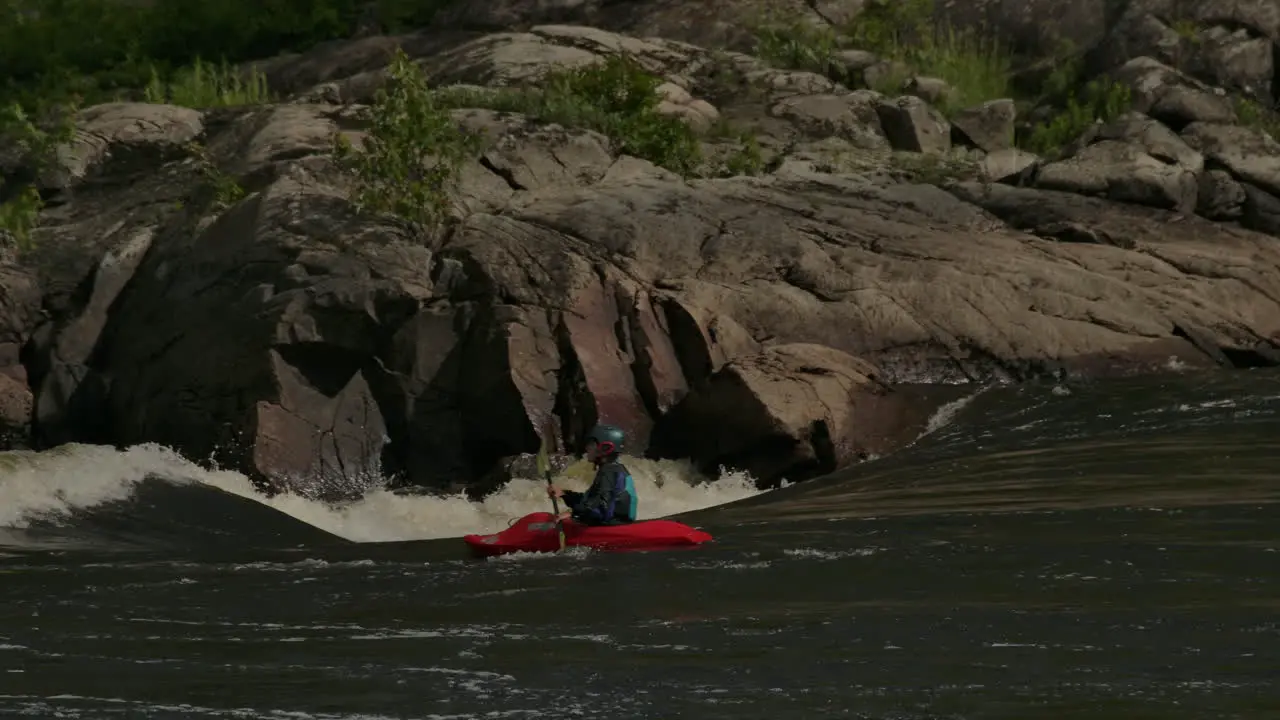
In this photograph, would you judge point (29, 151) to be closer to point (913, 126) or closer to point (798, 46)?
point (798, 46)

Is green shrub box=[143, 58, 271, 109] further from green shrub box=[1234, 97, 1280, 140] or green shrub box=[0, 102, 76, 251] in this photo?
green shrub box=[1234, 97, 1280, 140]

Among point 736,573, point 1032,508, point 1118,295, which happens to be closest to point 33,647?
point 736,573

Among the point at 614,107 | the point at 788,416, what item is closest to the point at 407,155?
the point at 614,107

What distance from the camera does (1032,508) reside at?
1213 cm

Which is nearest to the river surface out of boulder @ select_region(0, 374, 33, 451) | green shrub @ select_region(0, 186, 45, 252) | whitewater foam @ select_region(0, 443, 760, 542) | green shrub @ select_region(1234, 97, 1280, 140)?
whitewater foam @ select_region(0, 443, 760, 542)

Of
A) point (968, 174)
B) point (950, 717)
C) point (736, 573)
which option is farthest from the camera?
point (968, 174)

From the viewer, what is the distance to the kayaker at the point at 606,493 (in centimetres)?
1226

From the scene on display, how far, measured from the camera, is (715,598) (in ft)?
31.5

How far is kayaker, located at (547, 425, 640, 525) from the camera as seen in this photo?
12258 millimetres

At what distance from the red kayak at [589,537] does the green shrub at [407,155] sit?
6537 mm

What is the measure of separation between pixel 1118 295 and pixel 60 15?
50.6 feet

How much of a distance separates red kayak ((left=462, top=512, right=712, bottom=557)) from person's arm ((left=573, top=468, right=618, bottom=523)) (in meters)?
0.17

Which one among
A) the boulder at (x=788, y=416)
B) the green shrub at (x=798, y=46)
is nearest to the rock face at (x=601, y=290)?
the boulder at (x=788, y=416)

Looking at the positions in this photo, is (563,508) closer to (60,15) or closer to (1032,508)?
(1032,508)
